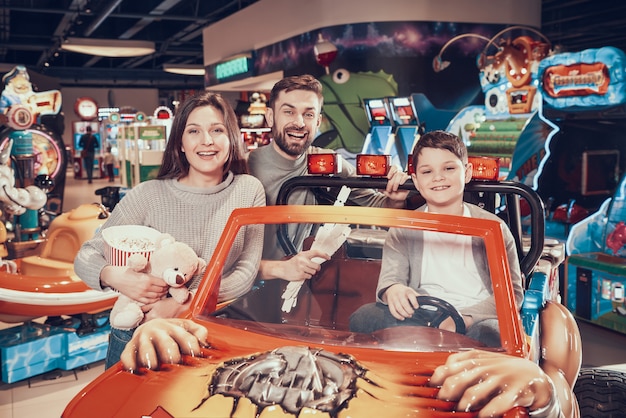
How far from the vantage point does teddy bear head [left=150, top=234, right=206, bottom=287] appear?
2086 mm

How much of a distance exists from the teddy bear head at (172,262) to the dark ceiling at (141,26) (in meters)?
7.31

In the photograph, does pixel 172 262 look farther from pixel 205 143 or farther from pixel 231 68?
pixel 231 68

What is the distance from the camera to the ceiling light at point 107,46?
1465 cm

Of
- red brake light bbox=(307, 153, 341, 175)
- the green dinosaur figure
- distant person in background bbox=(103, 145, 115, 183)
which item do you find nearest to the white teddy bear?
red brake light bbox=(307, 153, 341, 175)

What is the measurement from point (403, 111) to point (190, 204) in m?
6.87

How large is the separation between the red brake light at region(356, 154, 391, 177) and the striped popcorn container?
953 mm

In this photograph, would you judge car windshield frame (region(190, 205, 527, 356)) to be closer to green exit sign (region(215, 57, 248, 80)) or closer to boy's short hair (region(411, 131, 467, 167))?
boy's short hair (region(411, 131, 467, 167))

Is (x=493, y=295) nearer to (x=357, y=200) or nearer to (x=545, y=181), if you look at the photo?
(x=357, y=200)

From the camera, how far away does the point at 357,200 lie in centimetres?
296

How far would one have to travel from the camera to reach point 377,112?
29.8ft

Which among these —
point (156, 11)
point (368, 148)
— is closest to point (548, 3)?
point (368, 148)

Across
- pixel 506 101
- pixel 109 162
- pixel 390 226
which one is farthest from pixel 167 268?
pixel 109 162

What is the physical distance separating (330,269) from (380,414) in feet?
2.60

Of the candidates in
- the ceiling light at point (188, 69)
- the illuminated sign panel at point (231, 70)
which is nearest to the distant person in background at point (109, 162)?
the ceiling light at point (188, 69)
